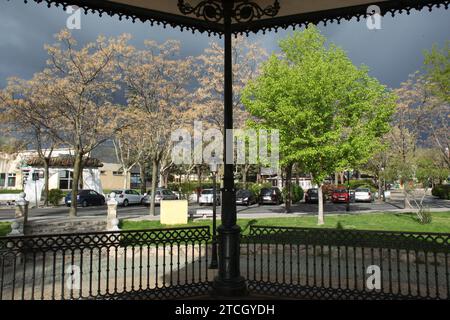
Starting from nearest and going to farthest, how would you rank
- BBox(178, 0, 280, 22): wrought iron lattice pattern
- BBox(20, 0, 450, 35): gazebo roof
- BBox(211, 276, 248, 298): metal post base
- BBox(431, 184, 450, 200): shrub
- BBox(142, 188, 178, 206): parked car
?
BBox(211, 276, 248, 298): metal post base → BBox(20, 0, 450, 35): gazebo roof → BBox(178, 0, 280, 22): wrought iron lattice pattern → BBox(142, 188, 178, 206): parked car → BBox(431, 184, 450, 200): shrub

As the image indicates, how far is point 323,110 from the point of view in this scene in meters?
15.9

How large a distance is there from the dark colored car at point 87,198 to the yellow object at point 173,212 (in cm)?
1758

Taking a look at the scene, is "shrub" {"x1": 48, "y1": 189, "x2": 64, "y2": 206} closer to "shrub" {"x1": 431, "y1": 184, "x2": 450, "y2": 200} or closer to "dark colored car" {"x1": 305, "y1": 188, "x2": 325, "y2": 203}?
"dark colored car" {"x1": 305, "y1": 188, "x2": 325, "y2": 203}

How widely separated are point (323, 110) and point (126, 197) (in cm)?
2254

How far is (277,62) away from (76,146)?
484 inches

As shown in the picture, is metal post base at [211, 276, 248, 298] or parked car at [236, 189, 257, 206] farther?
parked car at [236, 189, 257, 206]

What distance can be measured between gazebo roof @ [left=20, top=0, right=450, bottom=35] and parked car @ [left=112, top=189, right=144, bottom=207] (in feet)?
91.4

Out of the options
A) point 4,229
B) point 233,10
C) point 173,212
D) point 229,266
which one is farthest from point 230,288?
point 4,229

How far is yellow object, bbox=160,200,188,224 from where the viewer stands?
1577cm

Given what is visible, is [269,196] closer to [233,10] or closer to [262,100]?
[262,100]

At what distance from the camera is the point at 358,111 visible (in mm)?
16625

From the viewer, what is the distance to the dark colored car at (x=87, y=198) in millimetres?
29969

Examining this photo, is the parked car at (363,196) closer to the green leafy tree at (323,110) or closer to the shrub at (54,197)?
the green leafy tree at (323,110)

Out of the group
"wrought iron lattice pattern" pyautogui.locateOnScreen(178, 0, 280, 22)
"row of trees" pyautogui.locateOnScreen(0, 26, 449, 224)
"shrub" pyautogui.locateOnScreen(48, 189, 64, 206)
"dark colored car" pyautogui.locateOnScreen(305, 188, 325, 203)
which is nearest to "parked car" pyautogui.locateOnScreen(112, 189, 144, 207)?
"shrub" pyautogui.locateOnScreen(48, 189, 64, 206)
